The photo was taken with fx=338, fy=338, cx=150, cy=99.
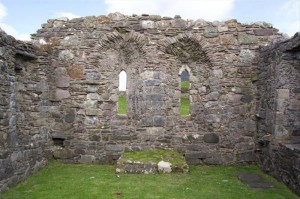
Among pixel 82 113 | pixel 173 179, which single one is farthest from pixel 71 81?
pixel 173 179

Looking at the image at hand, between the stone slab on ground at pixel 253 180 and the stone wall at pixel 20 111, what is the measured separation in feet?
16.3

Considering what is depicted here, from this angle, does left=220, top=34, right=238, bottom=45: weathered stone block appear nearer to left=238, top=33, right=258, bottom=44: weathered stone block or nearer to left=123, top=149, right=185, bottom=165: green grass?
left=238, top=33, right=258, bottom=44: weathered stone block

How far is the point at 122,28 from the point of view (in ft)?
30.0

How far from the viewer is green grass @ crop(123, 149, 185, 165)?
27.4 feet

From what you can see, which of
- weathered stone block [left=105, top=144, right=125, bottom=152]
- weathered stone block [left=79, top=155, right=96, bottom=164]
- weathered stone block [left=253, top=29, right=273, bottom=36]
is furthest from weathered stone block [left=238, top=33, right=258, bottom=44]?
weathered stone block [left=79, top=155, right=96, bottom=164]

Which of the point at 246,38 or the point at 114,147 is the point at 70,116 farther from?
the point at 246,38

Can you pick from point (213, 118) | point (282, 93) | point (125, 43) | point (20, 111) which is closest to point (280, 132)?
point (282, 93)

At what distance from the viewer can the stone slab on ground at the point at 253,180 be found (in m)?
7.24

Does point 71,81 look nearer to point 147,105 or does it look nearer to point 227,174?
point 147,105

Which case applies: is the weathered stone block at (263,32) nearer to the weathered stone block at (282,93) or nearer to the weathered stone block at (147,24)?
the weathered stone block at (282,93)

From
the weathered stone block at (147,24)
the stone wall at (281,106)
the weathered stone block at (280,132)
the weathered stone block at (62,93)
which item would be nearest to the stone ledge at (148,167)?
the stone wall at (281,106)

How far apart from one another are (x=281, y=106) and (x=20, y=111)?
6067 millimetres

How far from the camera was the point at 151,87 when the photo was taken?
9117 mm

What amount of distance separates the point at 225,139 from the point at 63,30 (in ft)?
17.4
